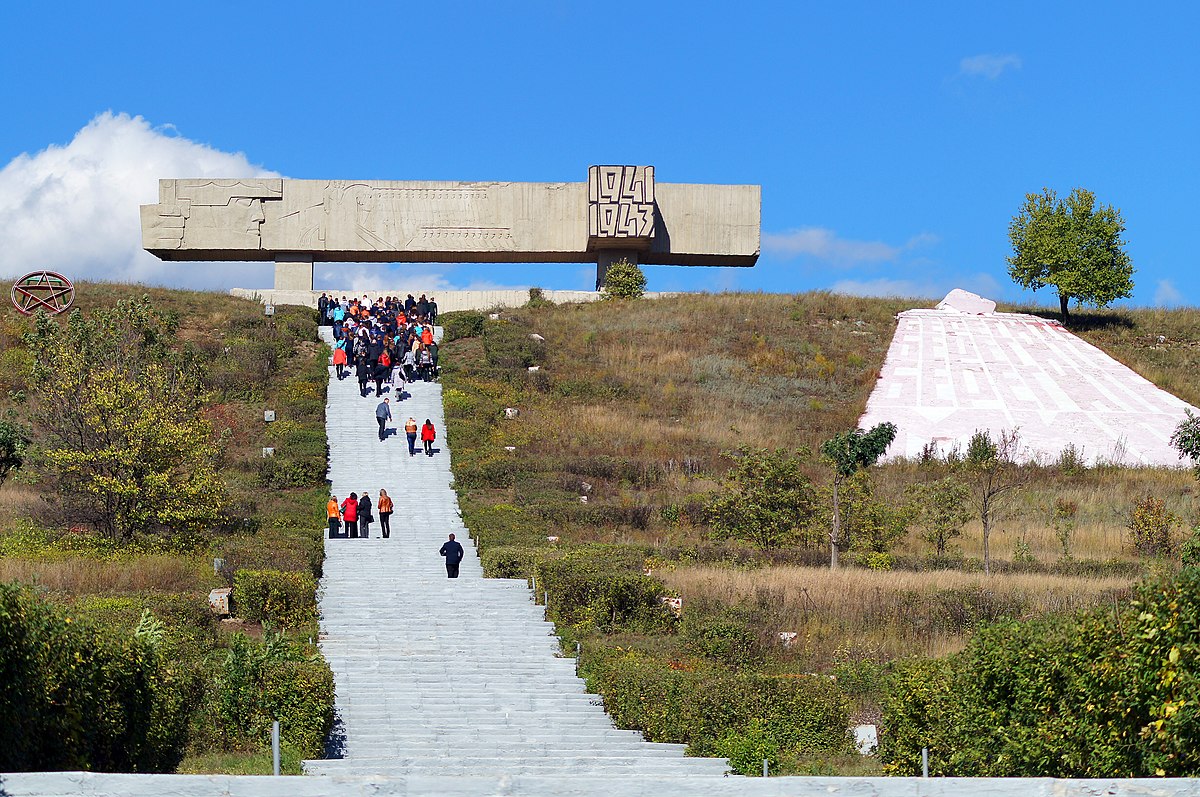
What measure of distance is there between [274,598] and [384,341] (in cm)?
1956

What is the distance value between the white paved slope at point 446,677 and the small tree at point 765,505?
5009mm

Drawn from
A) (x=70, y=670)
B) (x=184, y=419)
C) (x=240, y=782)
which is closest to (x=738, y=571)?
(x=184, y=419)

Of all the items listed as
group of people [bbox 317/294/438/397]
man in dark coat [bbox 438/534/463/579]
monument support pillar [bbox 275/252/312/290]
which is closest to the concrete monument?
monument support pillar [bbox 275/252/312/290]

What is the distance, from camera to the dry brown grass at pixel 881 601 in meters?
18.0

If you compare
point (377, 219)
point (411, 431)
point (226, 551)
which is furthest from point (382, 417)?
point (377, 219)

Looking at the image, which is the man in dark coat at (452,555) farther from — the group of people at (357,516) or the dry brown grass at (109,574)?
the dry brown grass at (109,574)

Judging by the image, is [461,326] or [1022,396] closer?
[1022,396]

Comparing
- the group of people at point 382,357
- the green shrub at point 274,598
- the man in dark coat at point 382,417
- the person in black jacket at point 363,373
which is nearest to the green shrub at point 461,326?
the group of people at point 382,357

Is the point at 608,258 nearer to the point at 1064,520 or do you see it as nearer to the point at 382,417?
the point at 382,417

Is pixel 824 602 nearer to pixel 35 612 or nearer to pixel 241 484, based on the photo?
pixel 35 612

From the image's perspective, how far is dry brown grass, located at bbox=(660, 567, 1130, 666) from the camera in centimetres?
1798

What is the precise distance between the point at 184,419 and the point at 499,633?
373 inches

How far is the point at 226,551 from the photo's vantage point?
21578 millimetres

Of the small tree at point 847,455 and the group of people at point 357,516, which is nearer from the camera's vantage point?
the small tree at point 847,455
